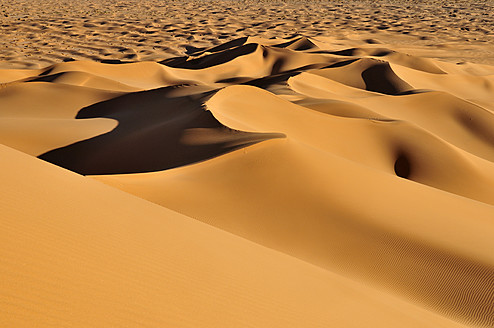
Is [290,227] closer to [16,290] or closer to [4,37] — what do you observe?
[16,290]

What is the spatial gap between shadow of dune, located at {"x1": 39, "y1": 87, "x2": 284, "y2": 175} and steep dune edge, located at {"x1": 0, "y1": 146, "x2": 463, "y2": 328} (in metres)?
2.87

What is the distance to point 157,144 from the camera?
25.6 ft

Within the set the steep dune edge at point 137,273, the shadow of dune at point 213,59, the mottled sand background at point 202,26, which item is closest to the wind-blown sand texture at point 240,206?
the steep dune edge at point 137,273

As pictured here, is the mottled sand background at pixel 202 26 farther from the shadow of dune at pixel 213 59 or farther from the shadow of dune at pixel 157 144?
the shadow of dune at pixel 157 144

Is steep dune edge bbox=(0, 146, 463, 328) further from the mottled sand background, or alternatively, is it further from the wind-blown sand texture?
the mottled sand background

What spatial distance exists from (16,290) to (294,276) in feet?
6.55

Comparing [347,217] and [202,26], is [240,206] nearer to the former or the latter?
[347,217]

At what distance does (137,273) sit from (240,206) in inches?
105

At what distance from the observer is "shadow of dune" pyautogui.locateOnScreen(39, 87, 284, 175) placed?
7.10 m

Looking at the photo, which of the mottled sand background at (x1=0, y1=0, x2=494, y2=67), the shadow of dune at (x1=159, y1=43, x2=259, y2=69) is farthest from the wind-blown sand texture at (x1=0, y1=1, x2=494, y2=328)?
the mottled sand background at (x1=0, y1=0, x2=494, y2=67)

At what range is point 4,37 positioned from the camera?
23.2 m

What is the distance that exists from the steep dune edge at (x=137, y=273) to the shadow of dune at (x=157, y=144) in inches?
113

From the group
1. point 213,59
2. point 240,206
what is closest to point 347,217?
point 240,206

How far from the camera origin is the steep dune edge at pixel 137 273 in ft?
7.72
